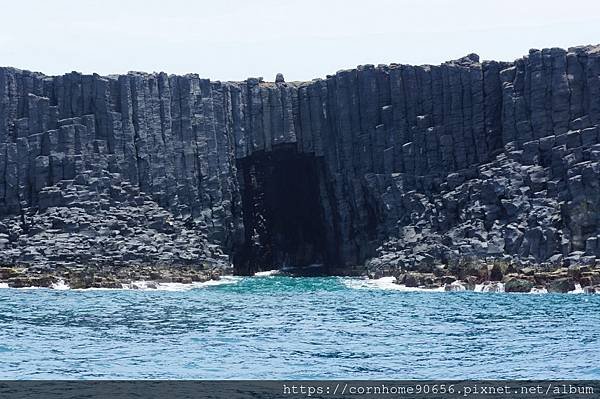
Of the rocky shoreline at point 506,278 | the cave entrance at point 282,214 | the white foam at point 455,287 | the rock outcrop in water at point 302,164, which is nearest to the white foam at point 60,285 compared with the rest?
the rock outcrop in water at point 302,164

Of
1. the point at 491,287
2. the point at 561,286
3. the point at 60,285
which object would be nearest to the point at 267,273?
the point at 60,285

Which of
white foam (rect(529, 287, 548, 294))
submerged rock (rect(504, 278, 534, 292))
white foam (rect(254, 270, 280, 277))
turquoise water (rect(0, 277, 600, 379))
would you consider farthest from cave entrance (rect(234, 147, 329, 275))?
turquoise water (rect(0, 277, 600, 379))

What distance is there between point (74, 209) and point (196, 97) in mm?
20497

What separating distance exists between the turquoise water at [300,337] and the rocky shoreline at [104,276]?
17208 millimetres

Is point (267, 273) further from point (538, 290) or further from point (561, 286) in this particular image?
point (561, 286)

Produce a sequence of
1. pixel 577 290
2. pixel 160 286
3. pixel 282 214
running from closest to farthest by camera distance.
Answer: pixel 577 290, pixel 160 286, pixel 282 214

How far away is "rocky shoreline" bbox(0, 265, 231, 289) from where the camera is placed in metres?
79.9

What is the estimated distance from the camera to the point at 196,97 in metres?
109

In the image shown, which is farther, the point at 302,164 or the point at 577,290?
the point at 302,164

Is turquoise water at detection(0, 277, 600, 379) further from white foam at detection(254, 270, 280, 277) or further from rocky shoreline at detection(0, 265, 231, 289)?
white foam at detection(254, 270, 280, 277)

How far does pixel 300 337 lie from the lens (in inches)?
1481

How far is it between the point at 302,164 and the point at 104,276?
3747 cm

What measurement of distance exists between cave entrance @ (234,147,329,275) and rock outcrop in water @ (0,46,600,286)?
218 mm

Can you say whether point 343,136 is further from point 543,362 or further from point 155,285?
point 543,362
